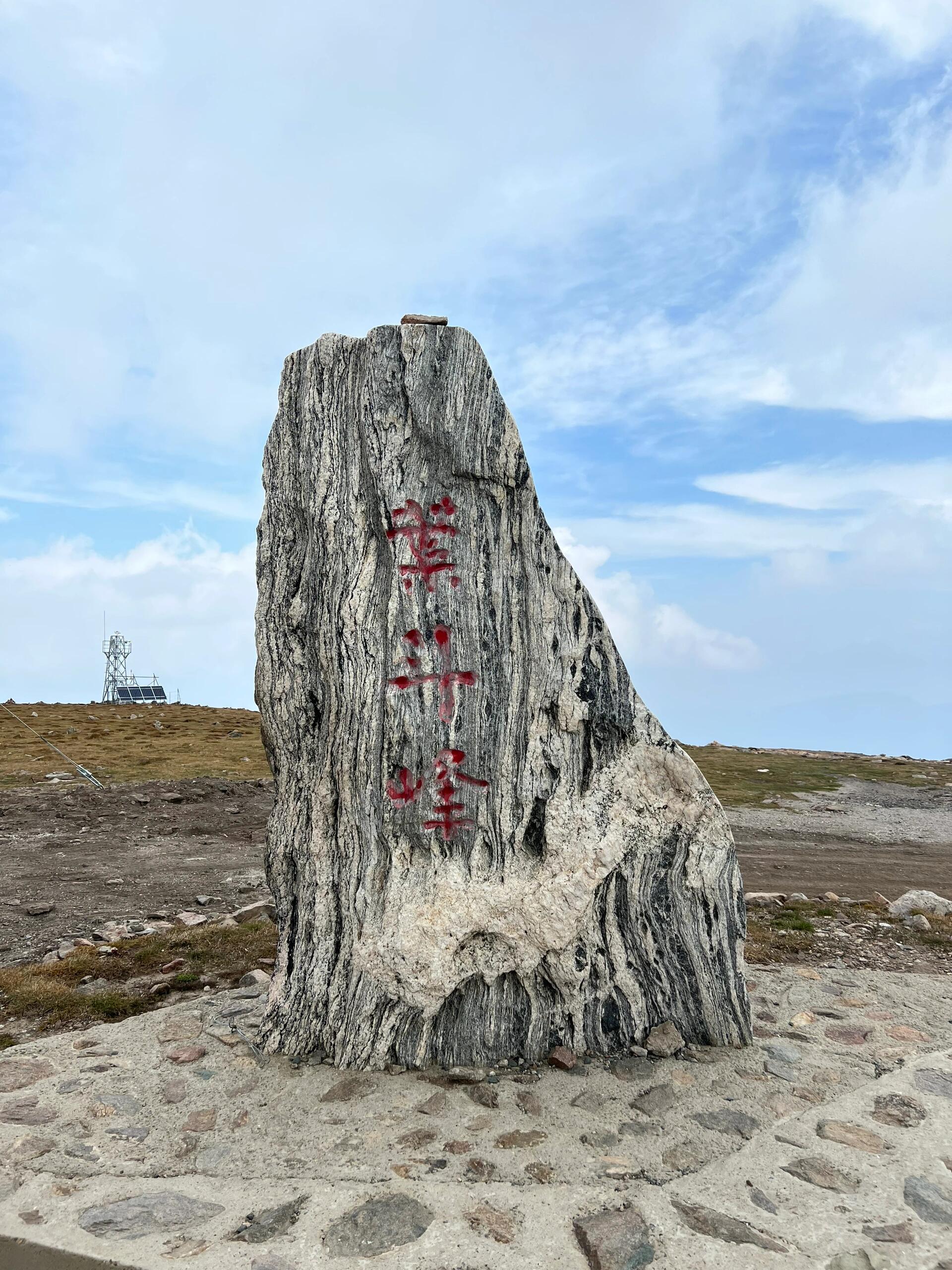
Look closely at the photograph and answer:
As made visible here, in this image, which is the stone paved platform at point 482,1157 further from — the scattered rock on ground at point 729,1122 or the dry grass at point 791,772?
the dry grass at point 791,772

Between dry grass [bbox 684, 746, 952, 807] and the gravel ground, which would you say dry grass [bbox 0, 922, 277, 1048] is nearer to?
the gravel ground

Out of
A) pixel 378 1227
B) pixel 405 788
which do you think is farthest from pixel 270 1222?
pixel 405 788

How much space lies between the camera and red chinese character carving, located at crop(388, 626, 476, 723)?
23.0 feet

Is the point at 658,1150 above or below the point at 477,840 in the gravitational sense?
below

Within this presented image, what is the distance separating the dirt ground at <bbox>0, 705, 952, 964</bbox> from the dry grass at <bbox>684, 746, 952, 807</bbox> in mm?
122

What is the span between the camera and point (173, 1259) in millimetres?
4863

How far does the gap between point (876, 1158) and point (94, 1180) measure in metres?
5.22

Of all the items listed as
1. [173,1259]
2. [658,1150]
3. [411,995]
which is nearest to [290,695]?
[411,995]

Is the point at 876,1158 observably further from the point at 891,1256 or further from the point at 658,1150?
the point at 658,1150

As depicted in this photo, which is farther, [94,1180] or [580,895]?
[580,895]

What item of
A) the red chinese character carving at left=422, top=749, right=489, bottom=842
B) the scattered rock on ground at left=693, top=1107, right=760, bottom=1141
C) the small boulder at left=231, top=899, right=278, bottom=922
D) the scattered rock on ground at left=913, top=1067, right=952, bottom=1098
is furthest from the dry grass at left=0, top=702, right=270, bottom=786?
the scattered rock on ground at left=913, top=1067, right=952, bottom=1098

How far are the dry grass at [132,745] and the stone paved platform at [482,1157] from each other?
17.2 meters

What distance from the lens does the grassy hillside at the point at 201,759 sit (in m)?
25.1

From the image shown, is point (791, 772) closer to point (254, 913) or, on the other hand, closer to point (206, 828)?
point (206, 828)
